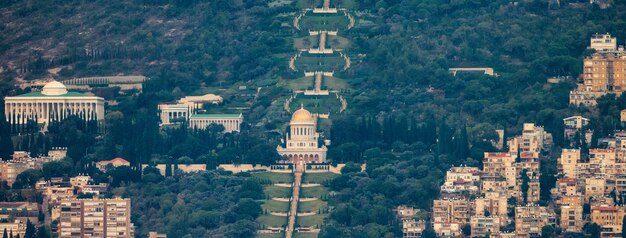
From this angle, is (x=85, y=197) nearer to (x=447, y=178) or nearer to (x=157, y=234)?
(x=157, y=234)

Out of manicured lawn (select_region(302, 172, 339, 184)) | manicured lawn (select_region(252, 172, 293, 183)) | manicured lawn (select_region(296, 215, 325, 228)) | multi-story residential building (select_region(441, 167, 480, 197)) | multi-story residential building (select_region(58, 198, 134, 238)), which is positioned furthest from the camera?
manicured lawn (select_region(252, 172, 293, 183))

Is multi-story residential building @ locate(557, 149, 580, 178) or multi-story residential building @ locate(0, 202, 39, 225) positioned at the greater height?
multi-story residential building @ locate(557, 149, 580, 178)

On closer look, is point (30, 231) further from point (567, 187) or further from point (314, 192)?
point (567, 187)

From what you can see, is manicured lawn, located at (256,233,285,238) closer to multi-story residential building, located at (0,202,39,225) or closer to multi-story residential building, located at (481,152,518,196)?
multi-story residential building, located at (481,152,518,196)

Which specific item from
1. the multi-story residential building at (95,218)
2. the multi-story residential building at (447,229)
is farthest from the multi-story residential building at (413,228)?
the multi-story residential building at (95,218)

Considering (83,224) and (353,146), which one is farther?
(353,146)

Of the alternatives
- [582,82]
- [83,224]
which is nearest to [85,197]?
[83,224]

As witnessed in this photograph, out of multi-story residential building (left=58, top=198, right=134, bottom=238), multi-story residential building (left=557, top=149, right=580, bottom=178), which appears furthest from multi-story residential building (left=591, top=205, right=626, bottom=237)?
multi-story residential building (left=58, top=198, right=134, bottom=238)
